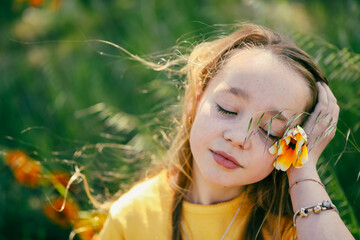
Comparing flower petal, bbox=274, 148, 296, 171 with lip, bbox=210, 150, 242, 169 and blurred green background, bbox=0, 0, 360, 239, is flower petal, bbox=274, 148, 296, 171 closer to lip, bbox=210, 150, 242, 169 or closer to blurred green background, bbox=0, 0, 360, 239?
lip, bbox=210, 150, 242, 169

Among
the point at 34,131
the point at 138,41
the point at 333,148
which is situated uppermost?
the point at 138,41

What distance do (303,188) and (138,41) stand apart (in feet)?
5.47

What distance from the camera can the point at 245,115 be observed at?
1.31 metres

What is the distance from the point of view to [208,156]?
137 centimetres

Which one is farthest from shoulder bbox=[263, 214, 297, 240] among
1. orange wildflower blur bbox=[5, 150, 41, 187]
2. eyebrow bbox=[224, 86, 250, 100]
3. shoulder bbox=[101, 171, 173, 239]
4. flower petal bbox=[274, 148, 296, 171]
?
orange wildflower blur bbox=[5, 150, 41, 187]

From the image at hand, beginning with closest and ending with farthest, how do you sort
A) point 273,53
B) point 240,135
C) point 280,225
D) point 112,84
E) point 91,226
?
point 240,135, point 273,53, point 280,225, point 91,226, point 112,84

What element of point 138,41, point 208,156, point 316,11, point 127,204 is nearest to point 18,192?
point 127,204

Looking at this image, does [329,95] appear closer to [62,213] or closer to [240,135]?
[240,135]

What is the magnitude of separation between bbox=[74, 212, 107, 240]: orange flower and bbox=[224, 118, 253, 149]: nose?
0.92m

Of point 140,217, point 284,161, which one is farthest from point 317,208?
point 140,217

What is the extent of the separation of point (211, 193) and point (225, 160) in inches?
9.4

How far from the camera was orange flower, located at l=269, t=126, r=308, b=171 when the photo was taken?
1.31 m

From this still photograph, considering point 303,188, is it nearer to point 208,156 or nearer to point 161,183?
point 208,156

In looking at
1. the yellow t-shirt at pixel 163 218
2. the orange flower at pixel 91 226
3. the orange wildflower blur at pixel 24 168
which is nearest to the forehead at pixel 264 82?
the yellow t-shirt at pixel 163 218
